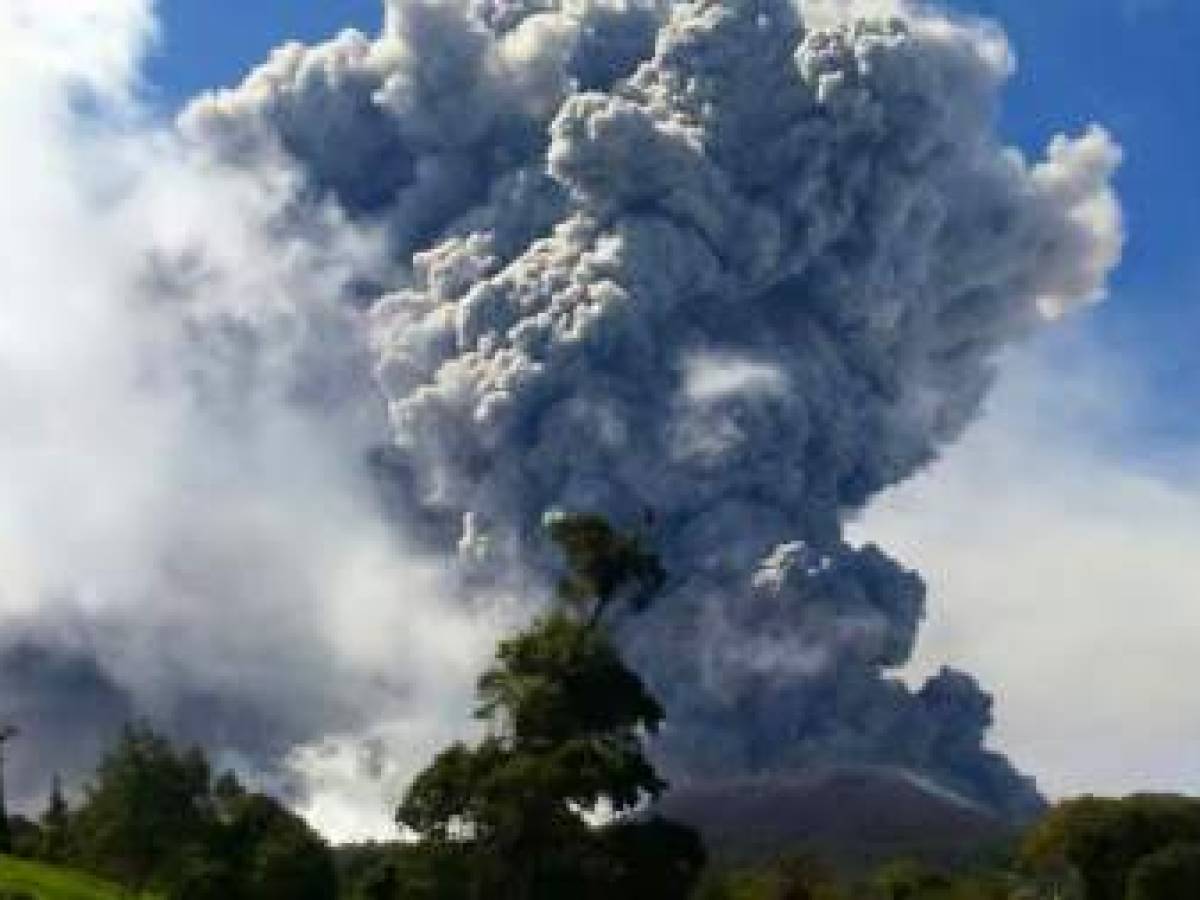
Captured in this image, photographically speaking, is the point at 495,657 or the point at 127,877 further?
the point at 127,877

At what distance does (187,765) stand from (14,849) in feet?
64.0

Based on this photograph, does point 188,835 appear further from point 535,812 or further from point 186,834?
point 535,812

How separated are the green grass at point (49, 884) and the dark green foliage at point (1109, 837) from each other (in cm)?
4371

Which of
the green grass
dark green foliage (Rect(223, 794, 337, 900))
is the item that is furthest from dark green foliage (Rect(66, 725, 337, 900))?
the green grass

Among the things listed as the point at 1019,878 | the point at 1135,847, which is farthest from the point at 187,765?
the point at 1019,878

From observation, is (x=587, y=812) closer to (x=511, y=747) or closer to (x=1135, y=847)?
(x=511, y=747)

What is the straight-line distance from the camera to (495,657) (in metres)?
58.0

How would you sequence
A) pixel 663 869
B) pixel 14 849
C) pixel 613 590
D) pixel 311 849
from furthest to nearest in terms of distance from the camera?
pixel 14 849 < pixel 311 849 < pixel 613 590 < pixel 663 869

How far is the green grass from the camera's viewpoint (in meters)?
64.5

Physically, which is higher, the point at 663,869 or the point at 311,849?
the point at 311,849

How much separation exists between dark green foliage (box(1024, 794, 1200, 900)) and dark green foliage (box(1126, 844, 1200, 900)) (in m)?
6.98

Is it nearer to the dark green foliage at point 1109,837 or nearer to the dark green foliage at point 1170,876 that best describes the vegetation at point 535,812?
the dark green foliage at point 1170,876

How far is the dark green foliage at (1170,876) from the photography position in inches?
3716

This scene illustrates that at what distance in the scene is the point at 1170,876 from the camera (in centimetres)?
9494
